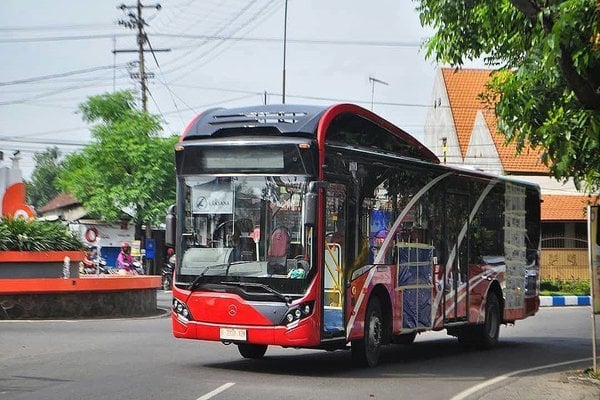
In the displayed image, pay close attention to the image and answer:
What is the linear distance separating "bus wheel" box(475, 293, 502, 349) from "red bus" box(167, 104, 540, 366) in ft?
11.2

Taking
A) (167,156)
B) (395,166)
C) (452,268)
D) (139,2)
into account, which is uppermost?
(139,2)

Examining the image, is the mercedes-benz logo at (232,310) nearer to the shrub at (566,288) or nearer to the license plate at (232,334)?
the license plate at (232,334)

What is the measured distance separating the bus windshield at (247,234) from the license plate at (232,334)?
1.89 ft

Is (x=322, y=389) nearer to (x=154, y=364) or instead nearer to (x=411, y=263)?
(x=154, y=364)

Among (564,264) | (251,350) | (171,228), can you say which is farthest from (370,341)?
(564,264)

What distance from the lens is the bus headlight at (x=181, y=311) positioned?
12359mm

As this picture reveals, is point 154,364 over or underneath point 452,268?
underneath

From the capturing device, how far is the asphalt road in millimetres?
10539

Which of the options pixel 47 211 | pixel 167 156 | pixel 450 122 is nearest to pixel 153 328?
pixel 167 156

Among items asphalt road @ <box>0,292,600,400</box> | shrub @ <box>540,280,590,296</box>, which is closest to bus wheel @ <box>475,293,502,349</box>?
asphalt road @ <box>0,292,600,400</box>

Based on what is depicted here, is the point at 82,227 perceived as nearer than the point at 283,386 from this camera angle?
No

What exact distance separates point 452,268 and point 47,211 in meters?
65.6

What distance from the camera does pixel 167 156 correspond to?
47.2 m

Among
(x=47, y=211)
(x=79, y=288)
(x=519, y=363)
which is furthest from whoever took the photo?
(x=47, y=211)
